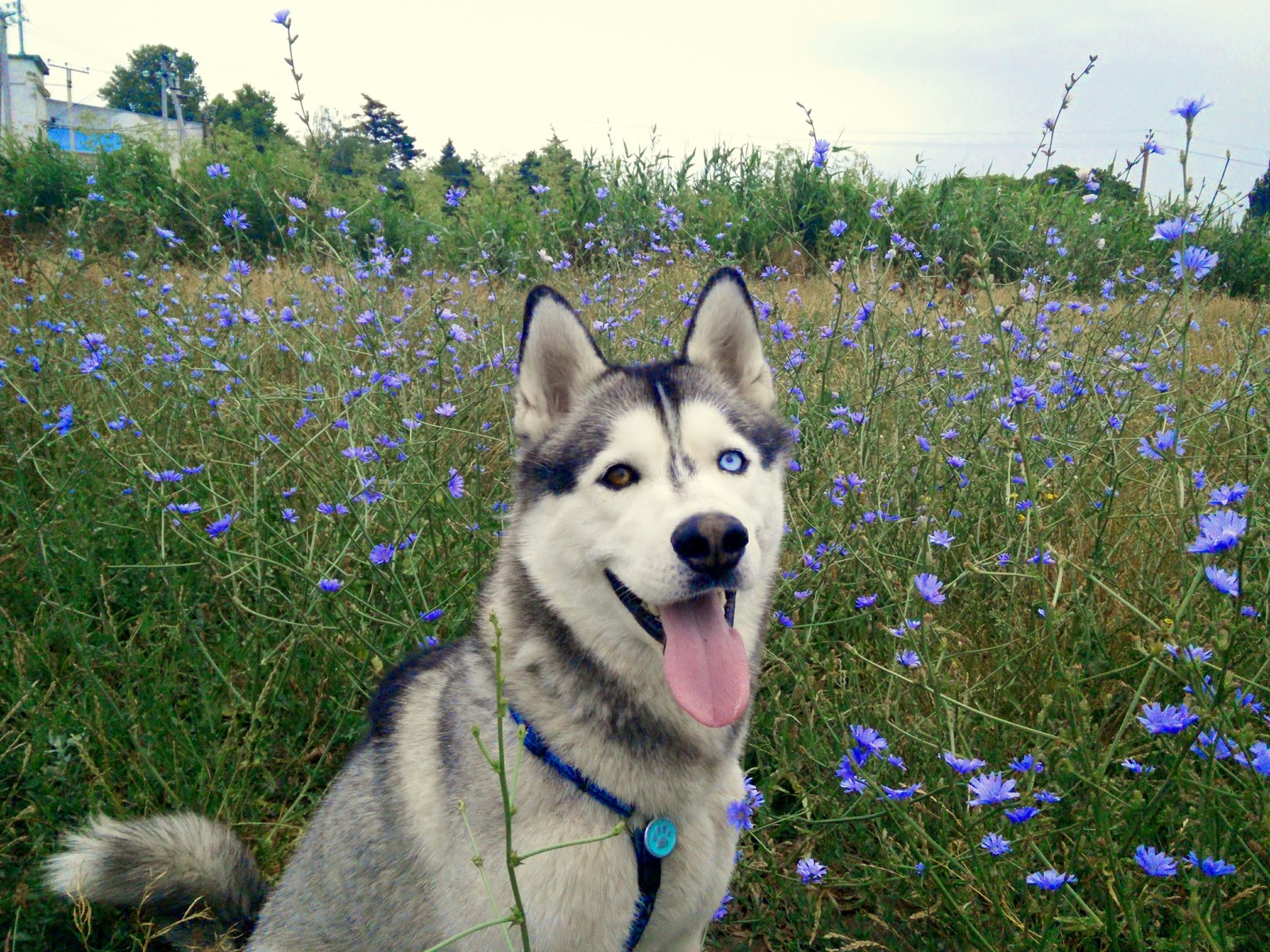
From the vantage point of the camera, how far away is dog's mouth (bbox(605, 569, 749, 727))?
1.95 m

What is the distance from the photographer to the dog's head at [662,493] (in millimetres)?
1928

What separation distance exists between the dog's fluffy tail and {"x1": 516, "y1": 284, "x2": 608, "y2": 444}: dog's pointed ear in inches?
59.7

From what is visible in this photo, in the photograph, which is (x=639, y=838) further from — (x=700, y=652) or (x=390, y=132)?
(x=390, y=132)

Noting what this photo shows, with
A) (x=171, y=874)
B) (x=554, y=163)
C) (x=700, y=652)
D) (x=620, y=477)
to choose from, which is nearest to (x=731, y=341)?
(x=620, y=477)

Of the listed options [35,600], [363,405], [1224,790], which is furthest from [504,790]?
[35,600]

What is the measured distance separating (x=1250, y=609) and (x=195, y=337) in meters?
5.25

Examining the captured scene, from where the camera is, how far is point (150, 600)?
11.2ft

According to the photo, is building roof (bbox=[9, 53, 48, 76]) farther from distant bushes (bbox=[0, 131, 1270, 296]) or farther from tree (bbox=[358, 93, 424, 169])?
distant bushes (bbox=[0, 131, 1270, 296])

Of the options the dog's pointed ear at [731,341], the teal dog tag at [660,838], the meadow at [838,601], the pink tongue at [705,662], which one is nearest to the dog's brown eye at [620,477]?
the pink tongue at [705,662]

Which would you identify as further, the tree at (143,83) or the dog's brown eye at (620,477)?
the tree at (143,83)

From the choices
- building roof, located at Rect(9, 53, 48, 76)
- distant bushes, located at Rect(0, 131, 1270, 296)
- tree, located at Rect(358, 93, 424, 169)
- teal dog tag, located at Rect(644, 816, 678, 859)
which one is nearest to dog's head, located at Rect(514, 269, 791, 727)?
teal dog tag, located at Rect(644, 816, 678, 859)

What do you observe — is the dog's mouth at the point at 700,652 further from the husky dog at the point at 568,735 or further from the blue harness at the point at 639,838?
the blue harness at the point at 639,838

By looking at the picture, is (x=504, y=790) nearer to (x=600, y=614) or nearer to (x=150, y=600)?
(x=600, y=614)

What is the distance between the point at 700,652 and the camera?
Answer: 2.01 m
